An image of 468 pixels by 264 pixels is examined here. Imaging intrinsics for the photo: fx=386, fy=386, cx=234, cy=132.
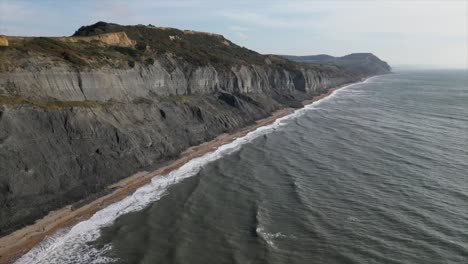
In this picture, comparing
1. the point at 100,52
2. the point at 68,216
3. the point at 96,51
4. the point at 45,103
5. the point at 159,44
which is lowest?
the point at 68,216

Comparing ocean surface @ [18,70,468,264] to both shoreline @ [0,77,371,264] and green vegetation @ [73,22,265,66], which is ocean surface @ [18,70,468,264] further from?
green vegetation @ [73,22,265,66]

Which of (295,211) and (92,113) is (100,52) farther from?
(295,211)

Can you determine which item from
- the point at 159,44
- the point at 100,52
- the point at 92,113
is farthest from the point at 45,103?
the point at 159,44

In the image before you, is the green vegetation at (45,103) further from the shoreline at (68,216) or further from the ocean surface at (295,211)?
the ocean surface at (295,211)

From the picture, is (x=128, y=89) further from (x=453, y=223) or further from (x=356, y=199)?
(x=453, y=223)

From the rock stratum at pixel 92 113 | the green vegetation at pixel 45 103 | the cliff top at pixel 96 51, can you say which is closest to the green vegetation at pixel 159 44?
the cliff top at pixel 96 51
